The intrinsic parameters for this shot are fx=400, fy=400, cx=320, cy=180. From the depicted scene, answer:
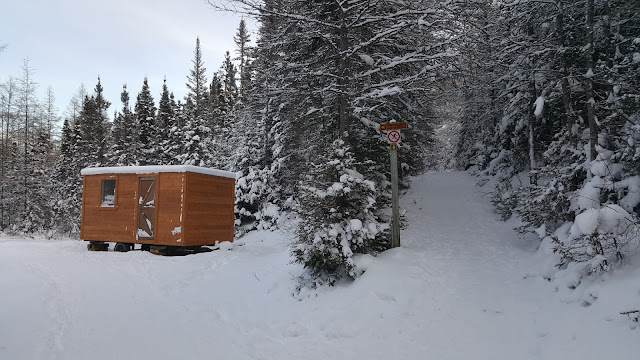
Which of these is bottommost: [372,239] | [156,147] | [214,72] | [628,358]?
[628,358]

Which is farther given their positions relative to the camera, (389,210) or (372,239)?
(389,210)

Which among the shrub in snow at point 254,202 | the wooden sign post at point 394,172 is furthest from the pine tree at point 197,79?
the wooden sign post at point 394,172

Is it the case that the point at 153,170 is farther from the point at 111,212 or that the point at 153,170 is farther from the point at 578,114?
the point at 578,114

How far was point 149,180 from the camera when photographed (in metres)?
11.2

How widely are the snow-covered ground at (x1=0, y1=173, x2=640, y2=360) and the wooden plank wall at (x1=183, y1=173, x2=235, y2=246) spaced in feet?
8.04

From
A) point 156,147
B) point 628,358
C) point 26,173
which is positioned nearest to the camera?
point 628,358

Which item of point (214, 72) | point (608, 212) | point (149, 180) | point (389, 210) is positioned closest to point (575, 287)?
point (608, 212)

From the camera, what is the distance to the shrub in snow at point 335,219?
241 inches

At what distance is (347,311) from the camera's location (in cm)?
527

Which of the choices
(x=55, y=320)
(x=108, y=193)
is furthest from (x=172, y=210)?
(x=55, y=320)

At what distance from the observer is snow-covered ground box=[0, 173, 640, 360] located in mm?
4203

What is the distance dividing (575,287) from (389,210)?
4.36m

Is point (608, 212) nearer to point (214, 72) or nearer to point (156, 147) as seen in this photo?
point (156, 147)

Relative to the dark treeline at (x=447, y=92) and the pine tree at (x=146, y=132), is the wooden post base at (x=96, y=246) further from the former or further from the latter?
the pine tree at (x=146, y=132)
